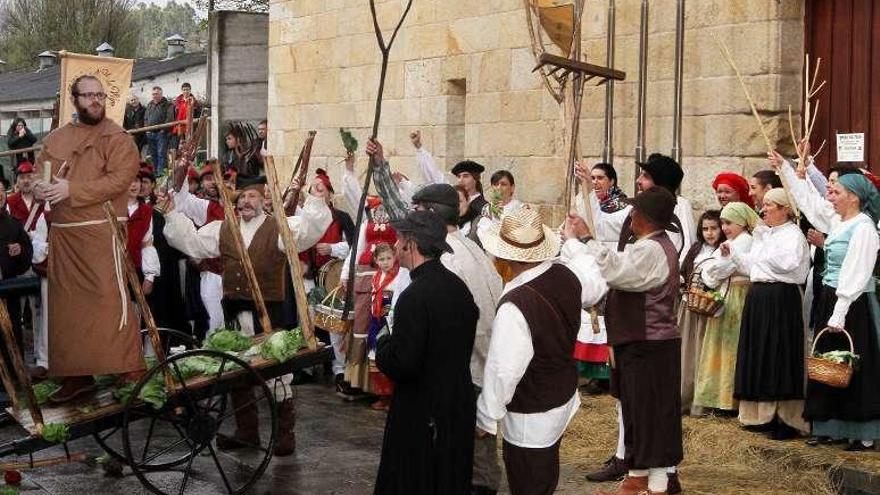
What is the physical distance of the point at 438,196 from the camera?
22.5 ft

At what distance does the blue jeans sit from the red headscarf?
13.9 meters

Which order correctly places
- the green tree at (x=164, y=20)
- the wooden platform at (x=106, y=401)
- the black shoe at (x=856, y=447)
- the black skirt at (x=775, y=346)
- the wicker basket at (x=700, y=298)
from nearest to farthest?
1. the wooden platform at (x=106, y=401)
2. the black shoe at (x=856, y=447)
3. the black skirt at (x=775, y=346)
4. the wicker basket at (x=700, y=298)
5. the green tree at (x=164, y=20)

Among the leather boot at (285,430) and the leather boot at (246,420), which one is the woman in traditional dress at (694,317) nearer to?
the leather boot at (285,430)

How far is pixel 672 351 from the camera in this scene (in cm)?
681

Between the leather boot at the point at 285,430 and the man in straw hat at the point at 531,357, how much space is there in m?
2.60

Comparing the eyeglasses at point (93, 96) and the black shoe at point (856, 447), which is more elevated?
the eyeglasses at point (93, 96)

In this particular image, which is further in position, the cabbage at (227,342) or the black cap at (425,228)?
the cabbage at (227,342)

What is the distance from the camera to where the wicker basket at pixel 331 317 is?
9.89m

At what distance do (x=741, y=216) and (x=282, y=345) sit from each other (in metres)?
3.57

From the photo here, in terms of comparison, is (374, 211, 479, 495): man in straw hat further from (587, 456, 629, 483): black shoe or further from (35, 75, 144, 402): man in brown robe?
(587, 456, 629, 483): black shoe

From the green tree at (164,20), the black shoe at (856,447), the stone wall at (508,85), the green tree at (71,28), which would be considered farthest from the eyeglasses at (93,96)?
the green tree at (164,20)

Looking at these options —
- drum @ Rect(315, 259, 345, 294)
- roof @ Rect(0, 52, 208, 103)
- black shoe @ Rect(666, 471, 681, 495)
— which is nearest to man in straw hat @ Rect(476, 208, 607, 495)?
black shoe @ Rect(666, 471, 681, 495)

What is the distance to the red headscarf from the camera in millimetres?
9367

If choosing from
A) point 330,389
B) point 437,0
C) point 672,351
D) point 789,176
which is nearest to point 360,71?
point 437,0
